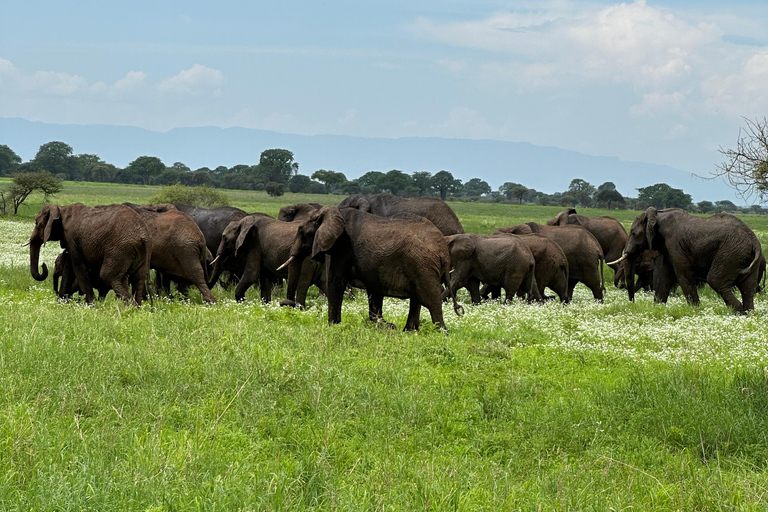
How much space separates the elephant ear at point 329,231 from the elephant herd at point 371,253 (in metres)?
0.02

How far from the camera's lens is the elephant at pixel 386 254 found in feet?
41.8

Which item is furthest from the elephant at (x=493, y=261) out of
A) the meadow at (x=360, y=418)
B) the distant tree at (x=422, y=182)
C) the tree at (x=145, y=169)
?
the tree at (x=145, y=169)

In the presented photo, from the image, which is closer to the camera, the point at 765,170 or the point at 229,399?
the point at 229,399

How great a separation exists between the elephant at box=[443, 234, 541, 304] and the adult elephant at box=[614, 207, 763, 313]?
10.7ft

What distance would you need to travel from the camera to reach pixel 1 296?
1642 cm

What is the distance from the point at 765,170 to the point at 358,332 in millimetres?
9958

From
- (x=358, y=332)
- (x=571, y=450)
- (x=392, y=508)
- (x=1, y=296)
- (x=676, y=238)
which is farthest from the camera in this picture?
(x=676, y=238)

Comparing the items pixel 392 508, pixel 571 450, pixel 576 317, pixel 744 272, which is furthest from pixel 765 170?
pixel 392 508

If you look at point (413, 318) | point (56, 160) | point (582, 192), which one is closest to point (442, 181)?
point (582, 192)

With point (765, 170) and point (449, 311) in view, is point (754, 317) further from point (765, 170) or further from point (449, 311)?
point (449, 311)

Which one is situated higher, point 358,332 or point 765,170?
point 765,170

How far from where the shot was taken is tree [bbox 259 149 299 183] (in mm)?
176750

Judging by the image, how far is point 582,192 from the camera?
541ft

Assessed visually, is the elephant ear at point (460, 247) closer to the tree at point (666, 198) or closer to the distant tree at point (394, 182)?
the tree at point (666, 198)
